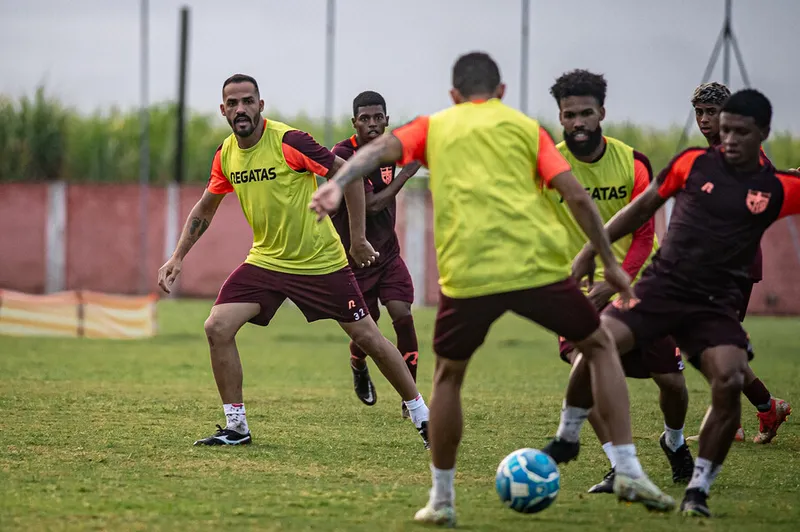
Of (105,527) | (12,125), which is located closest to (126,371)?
(105,527)

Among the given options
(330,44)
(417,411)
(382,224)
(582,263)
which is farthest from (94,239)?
(582,263)

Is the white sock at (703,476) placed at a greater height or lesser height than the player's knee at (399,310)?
lesser

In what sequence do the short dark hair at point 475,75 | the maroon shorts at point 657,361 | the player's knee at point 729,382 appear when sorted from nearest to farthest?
the short dark hair at point 475,75
the player's knee at point 729,382
the maroon shorts at point 657,361

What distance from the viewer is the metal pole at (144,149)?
32.6m

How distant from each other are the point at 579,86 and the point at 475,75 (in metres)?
1.28

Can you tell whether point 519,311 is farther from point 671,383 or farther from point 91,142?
point 91,142

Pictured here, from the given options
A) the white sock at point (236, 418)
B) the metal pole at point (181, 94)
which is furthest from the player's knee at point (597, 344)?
the metal pole at point (181, 94)

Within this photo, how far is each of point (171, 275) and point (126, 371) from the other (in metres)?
5.06

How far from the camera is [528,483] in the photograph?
6352 mm

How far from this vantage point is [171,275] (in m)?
9.28

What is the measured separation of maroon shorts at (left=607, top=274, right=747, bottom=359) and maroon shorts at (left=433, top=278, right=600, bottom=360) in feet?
1.83

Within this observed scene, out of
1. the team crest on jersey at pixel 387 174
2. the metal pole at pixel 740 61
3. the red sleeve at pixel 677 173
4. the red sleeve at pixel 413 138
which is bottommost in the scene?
the team crest on jersey at pixel 387 174

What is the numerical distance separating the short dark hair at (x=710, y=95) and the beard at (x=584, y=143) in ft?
6.22

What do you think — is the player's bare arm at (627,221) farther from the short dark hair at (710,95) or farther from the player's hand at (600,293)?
the short dark hair at (710,95)
